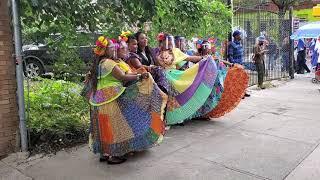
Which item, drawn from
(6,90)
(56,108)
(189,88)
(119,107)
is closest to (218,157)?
(119,107)

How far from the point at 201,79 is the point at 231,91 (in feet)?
2.81

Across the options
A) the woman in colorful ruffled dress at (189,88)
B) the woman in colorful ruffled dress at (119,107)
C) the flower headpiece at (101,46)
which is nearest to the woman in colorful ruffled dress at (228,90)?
the woman in colorful ruffled dress at (189,88)

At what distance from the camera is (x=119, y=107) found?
4.80m

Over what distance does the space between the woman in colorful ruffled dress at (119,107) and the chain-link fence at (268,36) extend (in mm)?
6948

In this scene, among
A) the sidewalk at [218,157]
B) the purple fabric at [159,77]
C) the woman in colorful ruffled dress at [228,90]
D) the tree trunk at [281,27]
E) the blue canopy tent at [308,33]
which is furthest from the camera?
the tree trunk at [281,27]

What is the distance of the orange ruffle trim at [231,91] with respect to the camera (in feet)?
23.1

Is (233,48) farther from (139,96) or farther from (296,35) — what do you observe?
Result: (139,96)

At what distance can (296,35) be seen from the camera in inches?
516

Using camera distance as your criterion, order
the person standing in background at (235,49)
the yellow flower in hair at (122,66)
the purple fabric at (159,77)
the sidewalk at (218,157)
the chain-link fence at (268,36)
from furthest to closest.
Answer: the chain-link fence at (268,36), the person standing in background at (235,49), the purple fabric at (159,77), the yellow flower in hair at (122,66), the sidewalk at (218,157)

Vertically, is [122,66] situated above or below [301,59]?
above

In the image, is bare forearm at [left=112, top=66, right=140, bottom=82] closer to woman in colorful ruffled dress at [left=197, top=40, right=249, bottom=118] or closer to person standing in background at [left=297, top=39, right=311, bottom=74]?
woman in colorful ruffled dress at [left=197, top=40, right=249, bottom=118]

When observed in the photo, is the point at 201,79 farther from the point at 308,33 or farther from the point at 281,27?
the point at 281,27

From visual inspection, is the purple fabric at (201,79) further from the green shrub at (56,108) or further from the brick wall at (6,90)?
the brick wall at (6,90)

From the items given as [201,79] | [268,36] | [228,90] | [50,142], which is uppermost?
[268,36]
